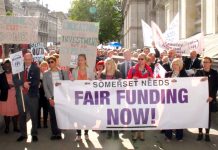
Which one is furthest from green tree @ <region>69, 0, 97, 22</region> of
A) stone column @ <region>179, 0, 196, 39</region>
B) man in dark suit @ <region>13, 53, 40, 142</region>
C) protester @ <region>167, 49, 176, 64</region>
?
man in dark suit @ <region>13, 53, 40, 142</region>

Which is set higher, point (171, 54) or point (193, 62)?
point (171, 54)

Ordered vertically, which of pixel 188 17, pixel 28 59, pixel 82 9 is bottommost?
pixel 28 59

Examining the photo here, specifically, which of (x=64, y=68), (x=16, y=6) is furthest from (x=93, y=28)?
(x=16, y=6)

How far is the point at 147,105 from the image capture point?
910cm

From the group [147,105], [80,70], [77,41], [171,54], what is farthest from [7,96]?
[171,54]

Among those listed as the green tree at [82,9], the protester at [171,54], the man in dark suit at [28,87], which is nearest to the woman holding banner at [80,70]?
the man in dark suit at [28,87]

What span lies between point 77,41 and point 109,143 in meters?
2.37

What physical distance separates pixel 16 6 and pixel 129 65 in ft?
501

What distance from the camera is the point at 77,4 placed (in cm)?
9994

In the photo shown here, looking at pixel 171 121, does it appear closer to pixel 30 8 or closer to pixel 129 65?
pixel 129 65

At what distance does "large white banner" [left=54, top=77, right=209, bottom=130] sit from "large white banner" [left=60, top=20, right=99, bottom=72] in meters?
0.98

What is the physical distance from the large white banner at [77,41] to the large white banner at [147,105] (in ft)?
3.23

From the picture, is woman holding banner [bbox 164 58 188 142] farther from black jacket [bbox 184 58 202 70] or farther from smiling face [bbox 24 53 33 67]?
smiling face [bbox 24 53 33 67]

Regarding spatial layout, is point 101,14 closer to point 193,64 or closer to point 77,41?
point 193,64
